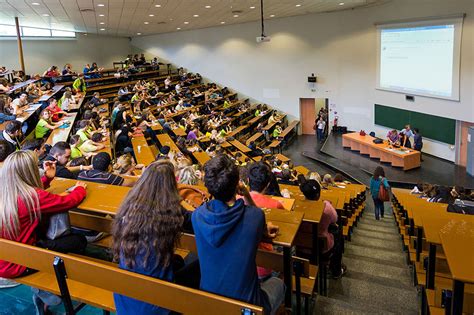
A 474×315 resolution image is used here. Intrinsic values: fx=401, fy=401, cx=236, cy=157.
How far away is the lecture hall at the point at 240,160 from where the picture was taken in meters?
1.92

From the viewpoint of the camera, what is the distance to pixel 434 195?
6.69 metres

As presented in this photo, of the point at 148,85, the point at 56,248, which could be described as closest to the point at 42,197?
the point at 56,248

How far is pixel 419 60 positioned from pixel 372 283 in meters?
12.2

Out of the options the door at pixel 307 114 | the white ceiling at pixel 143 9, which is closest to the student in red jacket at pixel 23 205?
the white ceiling at pixel 143 9

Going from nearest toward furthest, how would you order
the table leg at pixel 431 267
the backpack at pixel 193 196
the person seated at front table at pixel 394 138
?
the table leg at pixel 431 267
the backpack at pixel 193 196
the person seated at front table at pixel 394 138

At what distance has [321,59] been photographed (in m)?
18.3

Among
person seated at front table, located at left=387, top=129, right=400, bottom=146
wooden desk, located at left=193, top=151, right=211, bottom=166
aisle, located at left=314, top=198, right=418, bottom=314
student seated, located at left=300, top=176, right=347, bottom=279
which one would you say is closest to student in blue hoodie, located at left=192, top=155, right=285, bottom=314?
aisle, located at left=314, top=198, right=418, bottom=314

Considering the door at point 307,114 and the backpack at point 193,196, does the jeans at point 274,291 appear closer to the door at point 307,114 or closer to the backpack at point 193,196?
the backpack at point 193,196

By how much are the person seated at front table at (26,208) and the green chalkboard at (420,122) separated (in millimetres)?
13443

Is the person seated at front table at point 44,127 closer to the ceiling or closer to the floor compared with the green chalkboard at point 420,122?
closer to the ceiling

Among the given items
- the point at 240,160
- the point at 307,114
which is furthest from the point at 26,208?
the point at 307,114

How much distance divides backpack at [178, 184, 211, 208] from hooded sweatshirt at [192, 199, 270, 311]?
770 millimetres

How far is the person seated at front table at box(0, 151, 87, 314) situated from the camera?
2256 mm

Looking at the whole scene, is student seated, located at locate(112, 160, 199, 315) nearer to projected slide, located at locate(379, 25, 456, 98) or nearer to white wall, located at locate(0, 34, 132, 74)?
projected slide, located at locate(379, 25, 456, 98)
